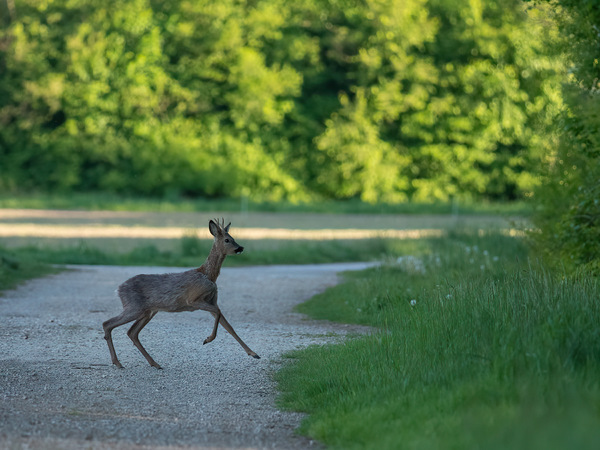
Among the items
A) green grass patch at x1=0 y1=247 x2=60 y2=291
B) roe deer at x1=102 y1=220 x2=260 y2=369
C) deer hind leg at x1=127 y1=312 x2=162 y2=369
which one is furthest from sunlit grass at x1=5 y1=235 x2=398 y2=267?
roe deer at x1=102 y1=220 x2=260 y2=369

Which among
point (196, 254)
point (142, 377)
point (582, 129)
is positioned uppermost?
point (582, 129)

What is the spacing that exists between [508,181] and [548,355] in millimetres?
49600

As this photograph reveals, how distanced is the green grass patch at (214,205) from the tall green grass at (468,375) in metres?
38.0

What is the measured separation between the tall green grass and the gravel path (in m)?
0.45

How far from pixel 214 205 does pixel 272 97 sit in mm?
7851

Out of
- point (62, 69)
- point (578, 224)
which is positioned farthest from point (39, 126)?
point (578, 224)

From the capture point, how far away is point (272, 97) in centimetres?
5316

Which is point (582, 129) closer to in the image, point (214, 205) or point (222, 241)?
point (222, 241)

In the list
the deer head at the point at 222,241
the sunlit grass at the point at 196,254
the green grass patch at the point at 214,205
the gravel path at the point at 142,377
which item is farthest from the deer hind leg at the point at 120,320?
the green grass patch at the point at 214,205

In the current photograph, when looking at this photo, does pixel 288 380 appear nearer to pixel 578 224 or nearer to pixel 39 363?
pixel 39 363

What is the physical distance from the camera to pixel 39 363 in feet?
32.2

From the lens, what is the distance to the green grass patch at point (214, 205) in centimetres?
4734

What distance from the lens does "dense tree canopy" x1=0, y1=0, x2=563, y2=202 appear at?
5041 centimetres

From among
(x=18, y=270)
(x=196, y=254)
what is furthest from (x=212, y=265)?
(x=196, y=254)
